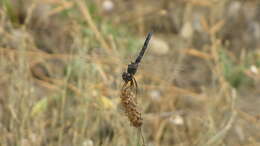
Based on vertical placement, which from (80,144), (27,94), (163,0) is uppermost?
(163,0)

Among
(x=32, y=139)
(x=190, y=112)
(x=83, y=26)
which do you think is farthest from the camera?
(x=83, y=26)

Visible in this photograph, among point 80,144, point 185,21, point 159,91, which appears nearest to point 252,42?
point 185,21

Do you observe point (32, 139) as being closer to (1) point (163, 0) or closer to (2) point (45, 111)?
(2) point (45, 111)

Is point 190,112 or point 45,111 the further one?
point 190,112

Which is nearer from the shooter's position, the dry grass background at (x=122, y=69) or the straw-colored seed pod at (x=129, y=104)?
the straw-colored seed pod at (x=129, y=104)

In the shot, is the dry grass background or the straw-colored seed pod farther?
the dry grass background

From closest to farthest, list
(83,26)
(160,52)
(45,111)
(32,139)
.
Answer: (32,139) < (45,111) < (83,26) < (160,52)

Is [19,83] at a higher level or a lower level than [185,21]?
lower

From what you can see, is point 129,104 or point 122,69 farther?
point 122,69
